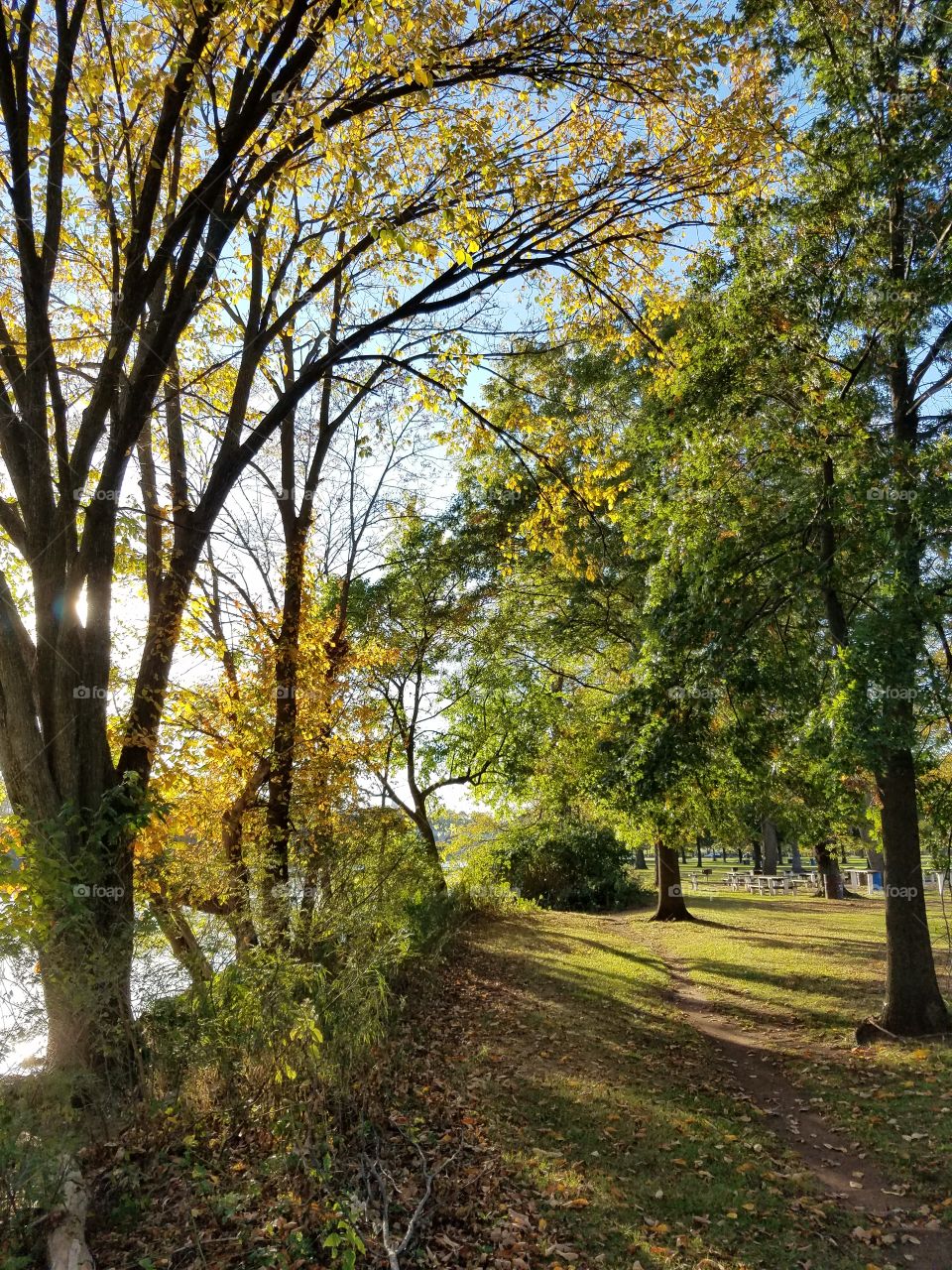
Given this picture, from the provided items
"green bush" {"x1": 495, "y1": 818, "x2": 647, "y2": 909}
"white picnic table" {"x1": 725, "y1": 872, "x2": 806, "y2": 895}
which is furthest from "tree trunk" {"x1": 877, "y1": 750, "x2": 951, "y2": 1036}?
"white picnic table" {"x1": 725, "y1": 872, "x2": 806, "y2": 895}

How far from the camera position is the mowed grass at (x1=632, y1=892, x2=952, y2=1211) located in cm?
595

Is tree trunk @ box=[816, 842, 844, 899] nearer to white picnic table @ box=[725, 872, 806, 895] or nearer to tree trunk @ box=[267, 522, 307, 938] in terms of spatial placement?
white picnic table @ box=[725, 872, 806, 895]

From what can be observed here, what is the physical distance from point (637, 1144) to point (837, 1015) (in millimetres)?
4739

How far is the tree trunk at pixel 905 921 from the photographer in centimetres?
832

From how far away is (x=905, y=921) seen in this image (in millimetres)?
8555

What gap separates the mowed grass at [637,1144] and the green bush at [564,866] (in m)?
11.6

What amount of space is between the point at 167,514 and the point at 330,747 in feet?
13.0

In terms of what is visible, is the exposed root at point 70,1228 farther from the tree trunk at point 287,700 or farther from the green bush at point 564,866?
the green bush at point 564,866

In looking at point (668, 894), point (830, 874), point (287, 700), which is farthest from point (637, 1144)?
point (830, 874)

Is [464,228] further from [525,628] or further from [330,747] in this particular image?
[525,628]

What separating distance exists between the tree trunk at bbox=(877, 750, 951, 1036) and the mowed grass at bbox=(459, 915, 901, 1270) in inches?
88.4

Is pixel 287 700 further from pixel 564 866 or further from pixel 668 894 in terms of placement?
pixel 564 866

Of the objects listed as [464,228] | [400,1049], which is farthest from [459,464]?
[400,1049]

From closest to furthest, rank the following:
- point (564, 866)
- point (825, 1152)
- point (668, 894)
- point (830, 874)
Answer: point (825, 1152) → point (668, 894) → point (564, 866) → point (830, 874)
